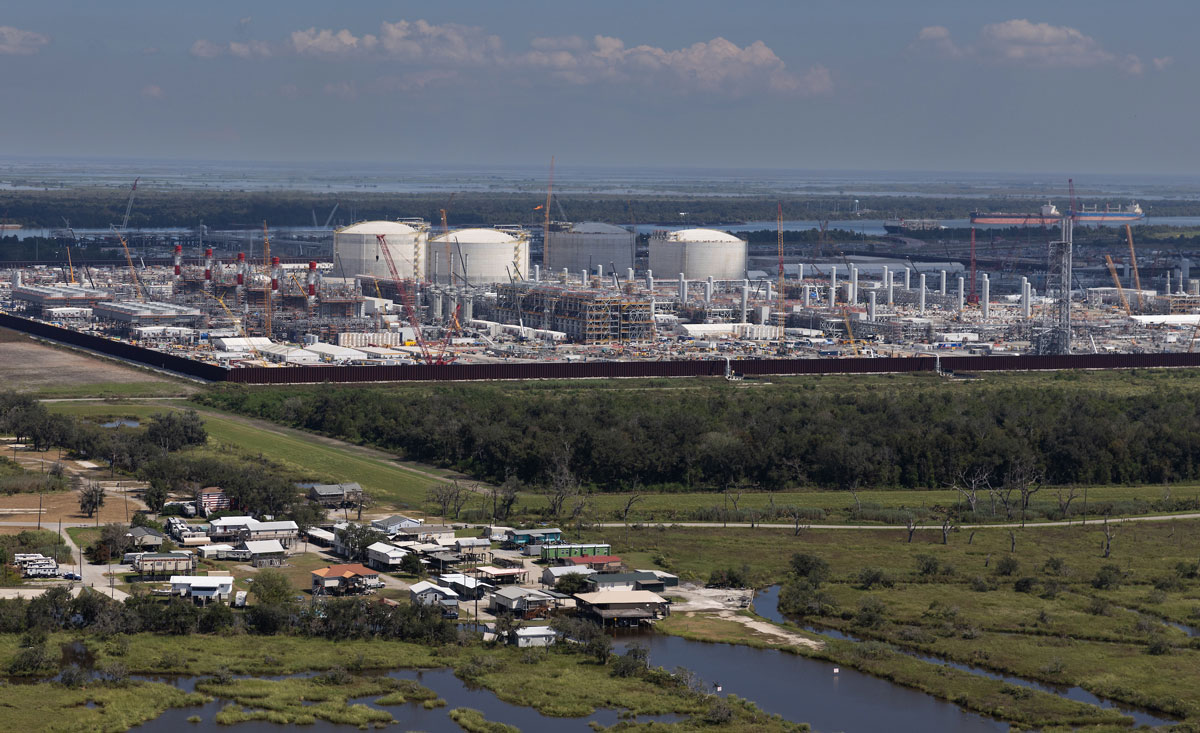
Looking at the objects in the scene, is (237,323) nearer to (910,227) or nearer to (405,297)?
(405,297)

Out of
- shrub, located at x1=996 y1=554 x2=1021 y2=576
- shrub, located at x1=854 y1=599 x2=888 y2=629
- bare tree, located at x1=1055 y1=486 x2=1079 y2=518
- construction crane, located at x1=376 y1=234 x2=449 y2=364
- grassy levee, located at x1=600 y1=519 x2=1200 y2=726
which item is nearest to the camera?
grassy levee, located at x1=600 y1=519 x2=1200 y2=726

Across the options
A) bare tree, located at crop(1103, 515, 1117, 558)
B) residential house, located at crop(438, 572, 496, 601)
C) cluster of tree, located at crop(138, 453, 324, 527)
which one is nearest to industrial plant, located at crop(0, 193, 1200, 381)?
cluster of tree, located at crop(138, 453, 324, 527)

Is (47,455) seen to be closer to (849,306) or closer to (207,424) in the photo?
(207,424)

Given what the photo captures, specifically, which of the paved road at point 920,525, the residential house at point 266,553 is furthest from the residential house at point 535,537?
the residential house at point 266,553

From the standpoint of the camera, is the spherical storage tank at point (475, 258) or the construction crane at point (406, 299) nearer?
the construction crane at point (406, 299)

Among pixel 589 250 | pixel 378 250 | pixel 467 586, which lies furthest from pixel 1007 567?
pixel 589 250

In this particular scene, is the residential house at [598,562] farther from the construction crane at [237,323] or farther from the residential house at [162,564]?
the construction crane at [237,323]

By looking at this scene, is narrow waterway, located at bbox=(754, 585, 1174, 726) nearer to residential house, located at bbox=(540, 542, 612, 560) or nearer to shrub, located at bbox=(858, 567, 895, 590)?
shrub, located at bbox=(858, 567, 895, 590)
